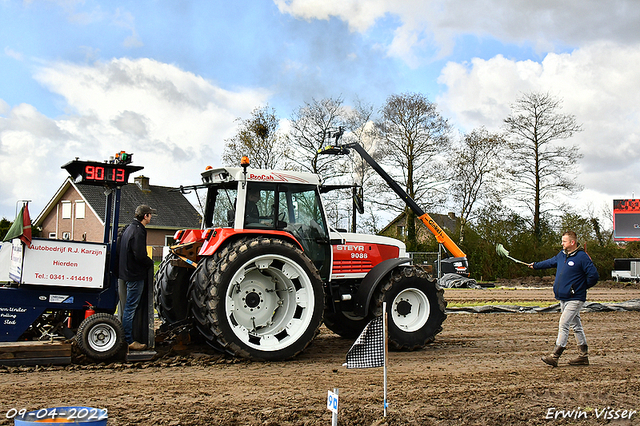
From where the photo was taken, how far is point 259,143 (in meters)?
28.1

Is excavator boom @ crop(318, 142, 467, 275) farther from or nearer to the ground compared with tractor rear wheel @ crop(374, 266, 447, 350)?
farther from the ground

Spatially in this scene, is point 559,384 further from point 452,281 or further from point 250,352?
Result: point 452,281

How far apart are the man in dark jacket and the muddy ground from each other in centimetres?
48

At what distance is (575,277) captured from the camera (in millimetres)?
6926

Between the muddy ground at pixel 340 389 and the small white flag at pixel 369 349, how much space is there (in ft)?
1.04

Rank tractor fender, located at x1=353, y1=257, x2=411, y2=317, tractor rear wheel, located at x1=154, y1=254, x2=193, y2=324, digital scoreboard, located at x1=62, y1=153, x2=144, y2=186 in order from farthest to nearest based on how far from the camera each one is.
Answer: tractor fender, located at x1=353, y1=257, x2=411, y2=317 → tractor rear wheel, located at x1=154, y1=254, x2=193, y2=324 → digital scoreboard, located at x1=62, y1=153, x2=144, y2=186

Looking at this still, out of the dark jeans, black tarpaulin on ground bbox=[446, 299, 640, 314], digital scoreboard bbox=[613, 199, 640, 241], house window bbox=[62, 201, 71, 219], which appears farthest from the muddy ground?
house window bbox=[62, 201, 71, 219]

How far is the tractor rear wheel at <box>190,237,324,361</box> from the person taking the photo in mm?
6449

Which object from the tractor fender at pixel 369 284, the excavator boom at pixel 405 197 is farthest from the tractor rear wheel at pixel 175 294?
the excavator boom at pixel 405 197

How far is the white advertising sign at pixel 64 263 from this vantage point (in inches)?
232

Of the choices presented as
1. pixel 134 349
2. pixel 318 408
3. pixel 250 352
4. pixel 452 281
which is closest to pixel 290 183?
pixel 250 352

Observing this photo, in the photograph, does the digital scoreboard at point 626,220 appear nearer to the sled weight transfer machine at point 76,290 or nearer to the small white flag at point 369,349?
the small white flag at point 369,349

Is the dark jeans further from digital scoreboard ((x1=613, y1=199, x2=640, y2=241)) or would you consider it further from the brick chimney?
the brick chimney

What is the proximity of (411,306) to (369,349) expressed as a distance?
9.68 ft
